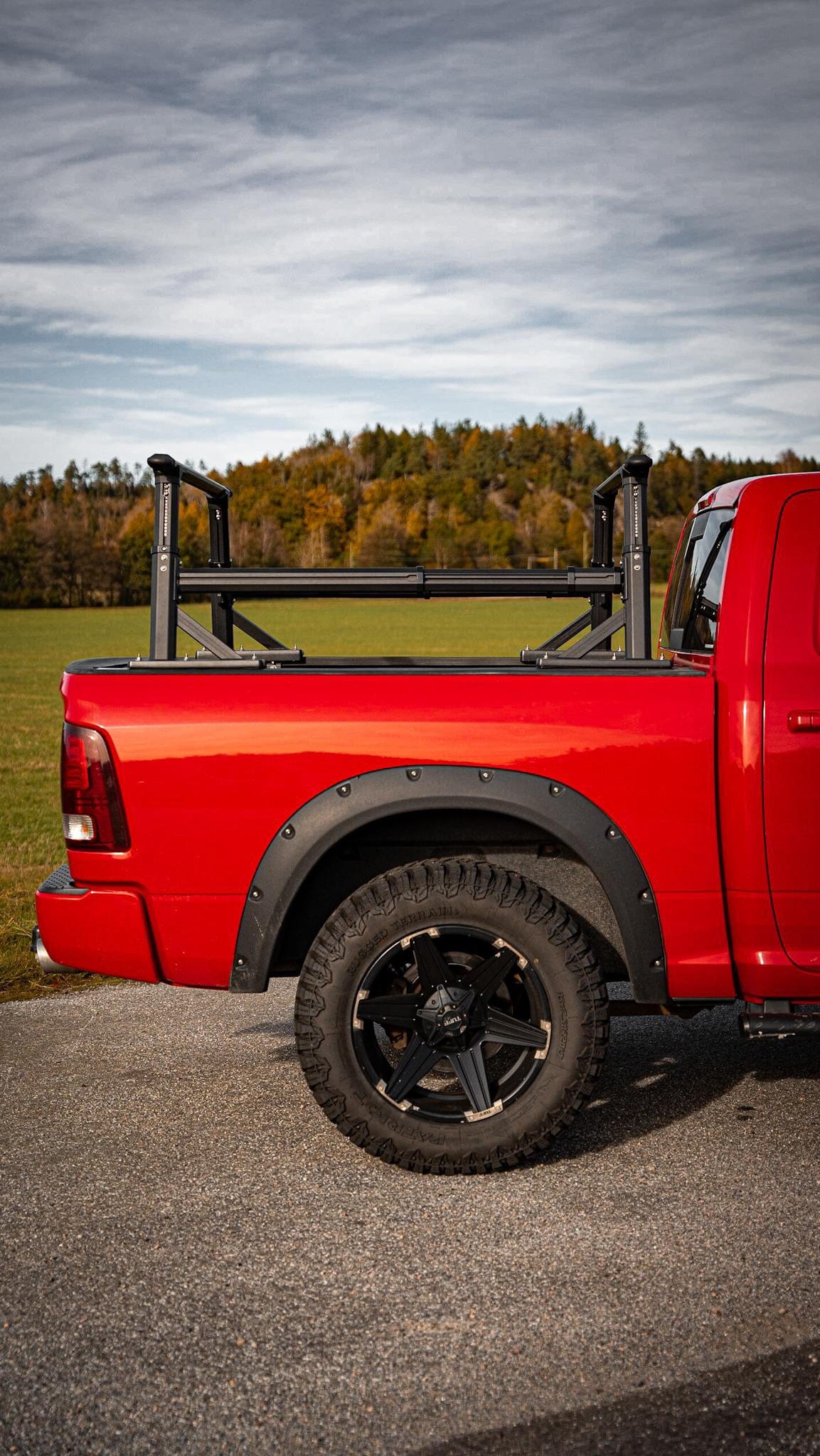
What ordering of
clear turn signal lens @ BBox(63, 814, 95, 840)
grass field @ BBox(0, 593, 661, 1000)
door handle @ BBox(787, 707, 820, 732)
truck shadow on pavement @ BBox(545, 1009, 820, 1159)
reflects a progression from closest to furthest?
door handle @ BBox(787, 707, 820, 732) → clear turn signal lens @ BBox(63, 814, 95, 840) → truck shadow on pavement @ BBox(545, 1009, 820, 1159) → grass field @ BBox(0, 593, 661, 1000)

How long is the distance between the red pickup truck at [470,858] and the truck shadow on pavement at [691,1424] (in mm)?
988

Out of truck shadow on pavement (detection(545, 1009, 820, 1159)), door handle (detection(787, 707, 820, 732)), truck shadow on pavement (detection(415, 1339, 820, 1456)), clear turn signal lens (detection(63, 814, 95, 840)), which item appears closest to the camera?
truck shadow on pavement (detection(415, 1339, 820, 1456))

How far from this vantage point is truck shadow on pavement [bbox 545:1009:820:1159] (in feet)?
12.8

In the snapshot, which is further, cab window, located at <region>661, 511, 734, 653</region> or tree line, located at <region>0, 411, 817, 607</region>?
tree line, located at <region>0, 411, 817, 607</region>

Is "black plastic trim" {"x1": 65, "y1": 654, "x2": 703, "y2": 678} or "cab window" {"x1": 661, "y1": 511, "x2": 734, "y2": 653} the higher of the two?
"cab window" {"x1": 661, "y1": 511, "x2": 734, "y2": 653}

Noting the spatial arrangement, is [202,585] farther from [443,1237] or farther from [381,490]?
[381,490]

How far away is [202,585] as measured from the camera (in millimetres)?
3658

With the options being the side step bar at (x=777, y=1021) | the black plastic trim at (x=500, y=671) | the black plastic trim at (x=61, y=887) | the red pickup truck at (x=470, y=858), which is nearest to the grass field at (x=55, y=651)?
the black plastic trim at (x=61, y=887)

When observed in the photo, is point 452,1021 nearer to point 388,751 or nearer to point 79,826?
point 388,751

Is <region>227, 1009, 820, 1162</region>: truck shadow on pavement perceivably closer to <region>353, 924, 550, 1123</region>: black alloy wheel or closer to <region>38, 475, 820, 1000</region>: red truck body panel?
<region>353, 924, 550, 1123</region>: black alloy wheel

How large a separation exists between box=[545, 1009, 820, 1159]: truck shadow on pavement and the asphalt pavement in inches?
0.6

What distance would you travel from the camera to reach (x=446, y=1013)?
3434mm

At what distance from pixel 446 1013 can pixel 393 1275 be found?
2.31ft

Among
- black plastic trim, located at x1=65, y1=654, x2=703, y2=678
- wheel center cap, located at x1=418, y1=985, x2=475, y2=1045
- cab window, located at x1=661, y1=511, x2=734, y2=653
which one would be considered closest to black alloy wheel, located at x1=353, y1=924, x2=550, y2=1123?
wheel center cap, located at x1=418, y1=985, x2=475, y2=1045
